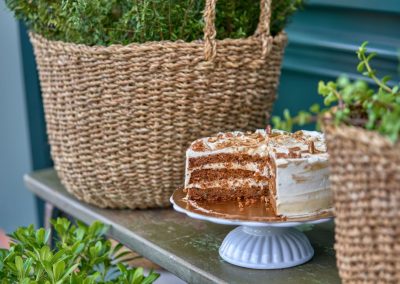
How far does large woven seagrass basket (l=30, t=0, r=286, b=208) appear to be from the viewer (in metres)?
1.22

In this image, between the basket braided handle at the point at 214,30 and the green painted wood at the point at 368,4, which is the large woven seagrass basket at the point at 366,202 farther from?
the green painted wood at the point at 368,4

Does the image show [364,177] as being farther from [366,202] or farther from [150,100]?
[150,100]

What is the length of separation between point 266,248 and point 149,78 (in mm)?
366

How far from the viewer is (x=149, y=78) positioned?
1.23 meters

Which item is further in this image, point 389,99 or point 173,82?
point 173,82

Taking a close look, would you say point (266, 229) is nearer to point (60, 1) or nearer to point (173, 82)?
point (173, 82)

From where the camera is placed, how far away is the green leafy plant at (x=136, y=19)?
1.22 metres

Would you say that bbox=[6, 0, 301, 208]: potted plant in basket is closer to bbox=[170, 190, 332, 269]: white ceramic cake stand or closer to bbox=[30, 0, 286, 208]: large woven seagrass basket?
bbox=[30, 0, 286, 208]: large woven seagrass basket

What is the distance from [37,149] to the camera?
2381 millimetres

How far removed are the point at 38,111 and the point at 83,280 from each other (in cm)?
135

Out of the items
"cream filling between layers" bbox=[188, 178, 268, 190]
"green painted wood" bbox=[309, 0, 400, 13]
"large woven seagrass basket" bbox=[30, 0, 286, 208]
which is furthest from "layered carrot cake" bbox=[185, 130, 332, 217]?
"green painted wood" bbox=[309, 0, 400, 13]

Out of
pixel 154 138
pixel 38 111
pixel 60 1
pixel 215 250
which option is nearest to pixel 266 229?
pixel 215 250

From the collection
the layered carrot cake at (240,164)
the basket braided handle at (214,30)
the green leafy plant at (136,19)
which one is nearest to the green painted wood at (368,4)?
the green leafy plant at (136,19)

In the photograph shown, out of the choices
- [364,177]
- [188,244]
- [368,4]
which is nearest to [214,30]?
[188,244]
